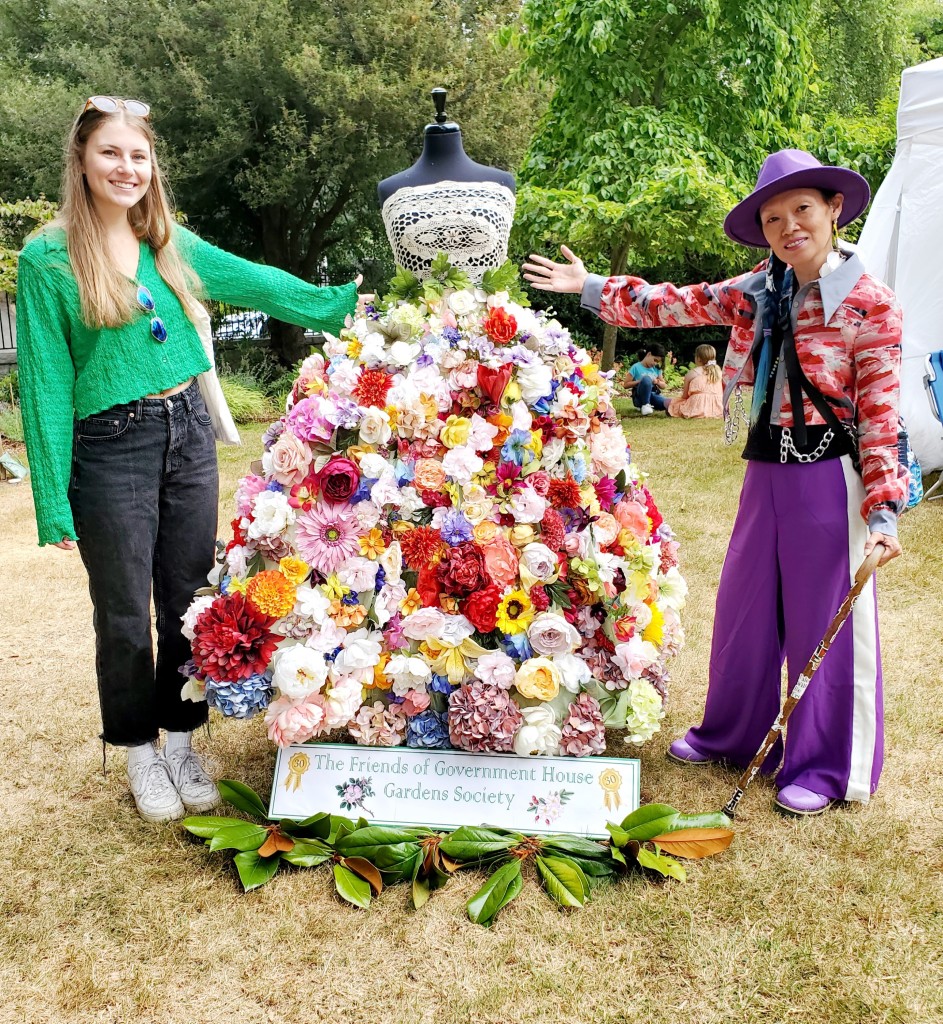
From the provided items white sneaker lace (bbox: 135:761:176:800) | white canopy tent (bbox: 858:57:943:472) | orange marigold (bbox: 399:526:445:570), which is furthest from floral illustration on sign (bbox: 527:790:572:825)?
white canopy tent (bbox: 858:57:943:472)

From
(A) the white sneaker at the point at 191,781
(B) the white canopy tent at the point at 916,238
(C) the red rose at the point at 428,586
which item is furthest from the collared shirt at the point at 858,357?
(B) the white canopy tent at the point at 916,238

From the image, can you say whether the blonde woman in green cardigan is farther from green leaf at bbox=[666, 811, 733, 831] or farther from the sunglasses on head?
green leaf at bbox=[666, 811, 733, 831]

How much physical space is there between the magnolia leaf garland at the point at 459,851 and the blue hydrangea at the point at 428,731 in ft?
0.74

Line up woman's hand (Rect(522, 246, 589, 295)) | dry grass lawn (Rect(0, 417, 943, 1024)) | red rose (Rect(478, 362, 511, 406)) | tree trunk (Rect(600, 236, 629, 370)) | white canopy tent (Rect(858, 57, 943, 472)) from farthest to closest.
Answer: tree trunk (Rect(600, 236, 629, 370)) < white canopy tent (Rect(858, 57, 943, 472)) < woman's hand (Rect(522, 246, 589, 295)) < red rose (Rect(478, 362, 511, 406)) < dry grass lawn (Rect(0, 417, 943, 1024))

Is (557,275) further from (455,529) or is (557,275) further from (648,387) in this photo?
(648,387)

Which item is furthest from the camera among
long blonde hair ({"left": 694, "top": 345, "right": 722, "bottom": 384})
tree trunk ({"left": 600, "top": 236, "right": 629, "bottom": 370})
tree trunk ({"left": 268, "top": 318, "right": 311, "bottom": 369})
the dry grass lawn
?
tree trunk ({"left": 268, "top": 318, "right": 311, "bottom": 369})

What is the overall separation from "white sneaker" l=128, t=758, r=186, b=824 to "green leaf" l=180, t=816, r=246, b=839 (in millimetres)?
144

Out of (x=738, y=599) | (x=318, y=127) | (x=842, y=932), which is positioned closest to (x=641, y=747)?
(x=738, y=599)

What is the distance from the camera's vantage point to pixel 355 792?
7.95 ft

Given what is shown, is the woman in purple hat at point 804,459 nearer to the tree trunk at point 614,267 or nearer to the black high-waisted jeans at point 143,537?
the black high-waisted jeans at point 143,537

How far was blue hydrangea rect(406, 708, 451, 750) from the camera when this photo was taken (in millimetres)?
2465

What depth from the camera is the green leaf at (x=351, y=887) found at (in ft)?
7.15

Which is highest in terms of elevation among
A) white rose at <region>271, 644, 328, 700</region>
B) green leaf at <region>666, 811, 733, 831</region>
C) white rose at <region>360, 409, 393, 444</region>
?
white rose at <region>360, 409, 393, 444</region>

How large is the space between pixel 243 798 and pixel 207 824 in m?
0.12
